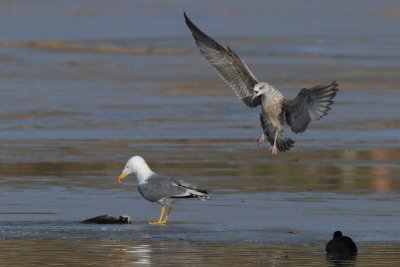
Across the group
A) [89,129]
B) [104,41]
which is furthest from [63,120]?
[104,41]

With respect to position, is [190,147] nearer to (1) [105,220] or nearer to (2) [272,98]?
(2) [272,98]

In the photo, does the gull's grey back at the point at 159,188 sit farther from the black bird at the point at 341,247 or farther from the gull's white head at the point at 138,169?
the black bird at the point at 341,247

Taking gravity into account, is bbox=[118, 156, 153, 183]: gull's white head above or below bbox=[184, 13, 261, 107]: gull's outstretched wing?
below

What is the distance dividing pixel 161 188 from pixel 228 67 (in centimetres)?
293

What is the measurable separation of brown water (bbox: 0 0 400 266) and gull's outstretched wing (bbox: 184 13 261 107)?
92cm

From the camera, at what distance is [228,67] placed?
45.9 ft

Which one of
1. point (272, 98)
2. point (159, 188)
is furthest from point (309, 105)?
point (159, 188)

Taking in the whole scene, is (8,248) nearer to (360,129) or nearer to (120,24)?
(360,129)

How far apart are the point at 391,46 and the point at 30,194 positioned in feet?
55.7

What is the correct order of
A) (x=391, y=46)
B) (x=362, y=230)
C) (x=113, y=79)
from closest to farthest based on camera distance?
(x=362, y=230), (x=113, y=79), (x=391, y=46)

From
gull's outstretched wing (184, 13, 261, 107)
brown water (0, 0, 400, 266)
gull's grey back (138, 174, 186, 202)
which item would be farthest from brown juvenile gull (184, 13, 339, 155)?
gull's grey back (138, 174, 186, 202)

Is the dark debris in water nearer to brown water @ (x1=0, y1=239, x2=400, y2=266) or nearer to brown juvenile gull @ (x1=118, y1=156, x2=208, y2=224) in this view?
brown juvenile gull @ (x1=118, y1=156, x2=208, y2=224)

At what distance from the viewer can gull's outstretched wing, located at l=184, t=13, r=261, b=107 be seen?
45.6 ft

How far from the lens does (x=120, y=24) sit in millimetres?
34188
